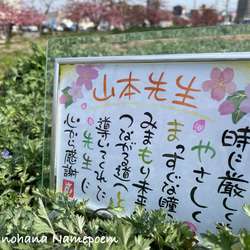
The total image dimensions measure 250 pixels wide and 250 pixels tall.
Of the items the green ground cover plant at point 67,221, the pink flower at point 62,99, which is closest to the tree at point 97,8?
the green ground cover plant at point 67,221

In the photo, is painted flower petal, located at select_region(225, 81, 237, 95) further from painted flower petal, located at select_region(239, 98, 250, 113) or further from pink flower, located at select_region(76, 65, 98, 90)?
pink flower, located at select_region(76, 65, 98, 90)

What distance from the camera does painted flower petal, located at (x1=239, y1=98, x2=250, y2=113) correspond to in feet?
4.27

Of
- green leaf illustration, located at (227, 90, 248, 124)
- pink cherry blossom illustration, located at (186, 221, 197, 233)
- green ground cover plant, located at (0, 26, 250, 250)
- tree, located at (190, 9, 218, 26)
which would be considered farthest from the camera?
tree, located at (190, 9, 218, 26)

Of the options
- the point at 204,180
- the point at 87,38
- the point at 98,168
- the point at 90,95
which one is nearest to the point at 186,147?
the point at 204,180

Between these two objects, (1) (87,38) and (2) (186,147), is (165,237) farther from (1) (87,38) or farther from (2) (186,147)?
(1) (87,38)

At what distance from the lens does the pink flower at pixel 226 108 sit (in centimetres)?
134

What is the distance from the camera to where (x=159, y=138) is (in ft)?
5.00

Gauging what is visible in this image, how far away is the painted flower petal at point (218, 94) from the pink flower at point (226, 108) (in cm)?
3

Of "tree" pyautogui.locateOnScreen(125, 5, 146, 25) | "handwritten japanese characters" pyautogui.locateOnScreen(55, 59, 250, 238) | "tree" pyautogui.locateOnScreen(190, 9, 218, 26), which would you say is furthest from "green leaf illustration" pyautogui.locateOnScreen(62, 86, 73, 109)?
"tree" pyautogui.locateOnScreen(190, 9, 218, 26)

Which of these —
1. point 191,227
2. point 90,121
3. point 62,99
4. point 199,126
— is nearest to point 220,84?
point 199,126

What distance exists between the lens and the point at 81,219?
1.44m

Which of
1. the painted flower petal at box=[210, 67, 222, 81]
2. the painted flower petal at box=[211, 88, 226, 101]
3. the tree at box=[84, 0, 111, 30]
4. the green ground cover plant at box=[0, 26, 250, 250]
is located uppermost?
the tree at box=[84, 0, 111, 30]

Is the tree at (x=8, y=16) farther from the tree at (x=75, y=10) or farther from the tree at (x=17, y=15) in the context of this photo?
the tree at (x=75, y=10)

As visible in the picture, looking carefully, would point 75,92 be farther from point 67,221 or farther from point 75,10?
point 75,10
